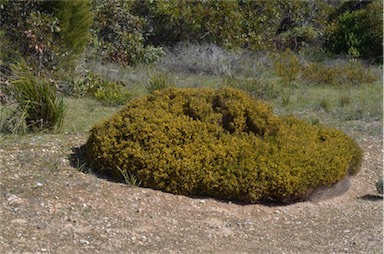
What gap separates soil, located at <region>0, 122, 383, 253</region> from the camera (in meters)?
A: 5.50

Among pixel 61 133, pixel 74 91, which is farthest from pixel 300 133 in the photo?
pixel 74 91

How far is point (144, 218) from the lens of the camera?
6.05 meters

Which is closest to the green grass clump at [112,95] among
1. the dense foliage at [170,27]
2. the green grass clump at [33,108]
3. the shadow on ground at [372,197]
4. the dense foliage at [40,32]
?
the dense foliage at [40,32]

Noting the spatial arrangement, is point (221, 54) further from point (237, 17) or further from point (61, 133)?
point (61, 133)

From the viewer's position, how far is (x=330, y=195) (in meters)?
7.22

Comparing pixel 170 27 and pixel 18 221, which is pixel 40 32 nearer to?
pixel 170 27

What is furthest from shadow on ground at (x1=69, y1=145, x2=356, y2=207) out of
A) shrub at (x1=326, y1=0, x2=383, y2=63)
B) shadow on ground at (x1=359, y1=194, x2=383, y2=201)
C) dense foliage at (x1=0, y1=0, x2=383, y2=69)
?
shrub at (x1=326, y1=0, x2=383, y2=63)

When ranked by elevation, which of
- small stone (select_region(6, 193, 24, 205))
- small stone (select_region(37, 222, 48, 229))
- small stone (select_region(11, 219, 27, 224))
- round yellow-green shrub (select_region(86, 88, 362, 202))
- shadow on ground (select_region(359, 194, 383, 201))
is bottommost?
shadow on ground (select_region(359, 194, 383, 201))

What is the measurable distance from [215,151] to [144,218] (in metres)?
1.03

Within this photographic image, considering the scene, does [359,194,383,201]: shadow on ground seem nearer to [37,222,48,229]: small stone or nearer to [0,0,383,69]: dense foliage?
[37,222,48,229]: small stone

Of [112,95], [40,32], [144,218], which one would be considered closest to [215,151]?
[144,218]

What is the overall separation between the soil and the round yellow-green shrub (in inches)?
6.3

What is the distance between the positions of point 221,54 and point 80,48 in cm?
425

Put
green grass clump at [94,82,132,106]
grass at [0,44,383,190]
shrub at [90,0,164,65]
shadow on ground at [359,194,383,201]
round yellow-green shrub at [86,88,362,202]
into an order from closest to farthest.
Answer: round yellow-green shrub at [86,88,362,202] < shadow on ground at [359,194,383,201] < grass at [0,44,383,190] < green grass clump at [94,82,132,106] < shrub at [90,0,164,65]
